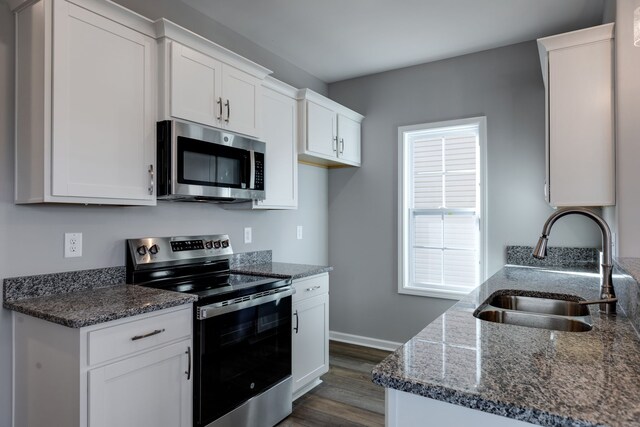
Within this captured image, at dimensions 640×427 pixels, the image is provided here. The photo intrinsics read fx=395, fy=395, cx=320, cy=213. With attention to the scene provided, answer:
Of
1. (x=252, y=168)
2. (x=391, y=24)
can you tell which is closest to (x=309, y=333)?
(x=252, y=168)

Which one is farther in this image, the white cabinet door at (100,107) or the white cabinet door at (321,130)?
the white cabinet door at (321,130)

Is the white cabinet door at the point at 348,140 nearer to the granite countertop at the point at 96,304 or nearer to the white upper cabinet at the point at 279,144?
the white upper cabinet at the point at 279,144

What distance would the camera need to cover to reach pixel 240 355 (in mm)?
2154

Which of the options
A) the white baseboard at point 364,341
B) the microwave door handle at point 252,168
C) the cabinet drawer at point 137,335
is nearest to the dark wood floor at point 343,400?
the white baseboard at point 364,341

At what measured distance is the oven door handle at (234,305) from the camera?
6.35 feet

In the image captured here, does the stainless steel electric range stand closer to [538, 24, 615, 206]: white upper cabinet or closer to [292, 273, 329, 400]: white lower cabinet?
[292, 273, 329, 400]: white lower cabinet

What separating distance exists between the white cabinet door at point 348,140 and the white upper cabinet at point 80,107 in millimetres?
1929

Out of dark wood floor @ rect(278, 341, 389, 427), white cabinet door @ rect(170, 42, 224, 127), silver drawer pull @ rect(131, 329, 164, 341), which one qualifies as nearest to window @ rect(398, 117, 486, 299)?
dark wood floor @ rect(278, 341, 389, 427)

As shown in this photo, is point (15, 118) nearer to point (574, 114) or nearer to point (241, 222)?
point (241, 222)

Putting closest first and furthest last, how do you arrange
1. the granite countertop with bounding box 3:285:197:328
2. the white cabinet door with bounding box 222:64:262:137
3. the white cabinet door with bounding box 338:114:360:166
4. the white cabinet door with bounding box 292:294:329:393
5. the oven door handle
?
the granite countertop with bounding box 3:285:197:328 < the oven door handle < the white cabinet door with bounding box 222:64:262:137 < the white cabinet door with bounding box 292:294:329:393 < the white cabinet door with bounding box 338:114:360:166

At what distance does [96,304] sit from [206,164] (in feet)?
3.10

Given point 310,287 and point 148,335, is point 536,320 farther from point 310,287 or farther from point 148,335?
point 148,335

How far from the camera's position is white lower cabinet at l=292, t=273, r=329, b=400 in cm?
270

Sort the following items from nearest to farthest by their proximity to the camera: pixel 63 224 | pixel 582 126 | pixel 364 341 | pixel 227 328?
pixel 63 224 → pixel 227 328 → pixel 582 126 → pixel 364 341
